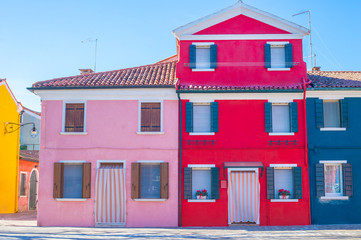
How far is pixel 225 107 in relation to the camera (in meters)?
21.6

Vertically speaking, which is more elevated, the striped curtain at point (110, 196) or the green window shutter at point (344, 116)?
the green window shutter at point (344, 116)

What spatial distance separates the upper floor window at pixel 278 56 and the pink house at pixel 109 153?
4.52 meters

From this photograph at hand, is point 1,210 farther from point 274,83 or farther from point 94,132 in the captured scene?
point 274,83

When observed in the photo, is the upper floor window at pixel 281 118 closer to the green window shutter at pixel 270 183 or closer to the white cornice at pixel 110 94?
the green window shutter at pixel 270 183

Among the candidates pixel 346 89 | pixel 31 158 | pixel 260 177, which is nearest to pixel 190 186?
pixel 260 177

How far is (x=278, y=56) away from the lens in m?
22.5

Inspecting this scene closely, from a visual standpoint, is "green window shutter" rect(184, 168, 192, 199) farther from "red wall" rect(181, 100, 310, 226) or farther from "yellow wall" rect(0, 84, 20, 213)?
"yellow wall" rect(0, 84, 20, 213)

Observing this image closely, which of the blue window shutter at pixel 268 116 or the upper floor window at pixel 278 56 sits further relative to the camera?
the upper floor window at pixel 278 56

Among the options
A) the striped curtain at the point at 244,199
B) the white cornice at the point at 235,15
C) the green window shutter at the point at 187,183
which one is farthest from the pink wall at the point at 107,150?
the white cornice at the point at 235,15

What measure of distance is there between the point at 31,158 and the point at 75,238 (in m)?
17.5

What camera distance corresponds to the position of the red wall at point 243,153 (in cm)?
2098

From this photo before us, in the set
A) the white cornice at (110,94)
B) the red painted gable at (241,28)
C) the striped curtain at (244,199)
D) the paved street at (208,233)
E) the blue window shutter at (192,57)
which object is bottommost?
the paved street at (208,233)

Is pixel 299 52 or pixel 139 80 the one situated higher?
pixel 299 52

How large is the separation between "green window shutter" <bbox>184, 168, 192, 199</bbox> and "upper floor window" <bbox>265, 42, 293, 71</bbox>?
5770 millimetres
